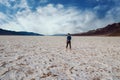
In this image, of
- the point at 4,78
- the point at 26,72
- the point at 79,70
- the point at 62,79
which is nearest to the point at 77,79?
the point at 62,79

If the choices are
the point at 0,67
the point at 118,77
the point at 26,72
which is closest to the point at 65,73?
the point at 26,72

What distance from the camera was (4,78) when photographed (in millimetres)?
5562

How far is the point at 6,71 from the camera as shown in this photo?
6.38 meters

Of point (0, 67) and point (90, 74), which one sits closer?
point (90, 74)

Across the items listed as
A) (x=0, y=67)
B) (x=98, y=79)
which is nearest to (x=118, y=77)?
(x=98, y=79)

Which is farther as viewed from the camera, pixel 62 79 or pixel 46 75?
pixel 46 75

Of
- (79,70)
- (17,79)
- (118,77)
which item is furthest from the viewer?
(79,70)

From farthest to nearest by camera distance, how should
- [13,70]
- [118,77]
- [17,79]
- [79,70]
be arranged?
[79,70], [13,70], [118,77], [17,79]

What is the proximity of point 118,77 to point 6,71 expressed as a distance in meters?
5.30

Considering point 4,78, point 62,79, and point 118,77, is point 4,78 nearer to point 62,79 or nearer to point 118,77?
point 62,79

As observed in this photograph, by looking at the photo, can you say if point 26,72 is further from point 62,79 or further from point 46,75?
point 62,79

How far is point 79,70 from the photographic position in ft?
23.1

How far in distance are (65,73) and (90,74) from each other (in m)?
1.21

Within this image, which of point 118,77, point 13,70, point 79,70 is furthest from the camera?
point 79,70
